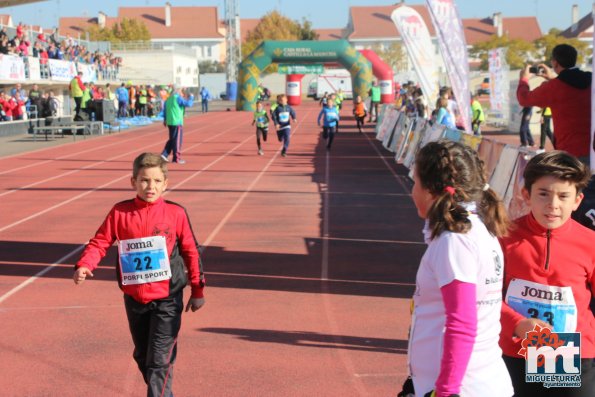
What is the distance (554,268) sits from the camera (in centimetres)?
343

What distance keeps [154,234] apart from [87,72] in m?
44.5

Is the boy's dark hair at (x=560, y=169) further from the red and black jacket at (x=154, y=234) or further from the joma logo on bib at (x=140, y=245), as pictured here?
the joma logo on bib at (x=140, y=245)

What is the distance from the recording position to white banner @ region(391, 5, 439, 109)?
2358 cm

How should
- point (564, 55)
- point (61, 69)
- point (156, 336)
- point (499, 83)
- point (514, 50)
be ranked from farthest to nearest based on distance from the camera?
point (514, 50), point (61, 69), point (499, 83), point (564, 55), point (156, 336)

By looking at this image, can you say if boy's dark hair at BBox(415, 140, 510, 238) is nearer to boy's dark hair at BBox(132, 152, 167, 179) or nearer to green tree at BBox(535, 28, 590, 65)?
boy's dark hair at BBox(132, 152, 167, 179)

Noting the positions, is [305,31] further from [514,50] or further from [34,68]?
[34,68]

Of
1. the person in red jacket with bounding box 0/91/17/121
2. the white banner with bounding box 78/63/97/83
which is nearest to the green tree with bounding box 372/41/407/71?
the white banner with bounding box 78/63/97/83

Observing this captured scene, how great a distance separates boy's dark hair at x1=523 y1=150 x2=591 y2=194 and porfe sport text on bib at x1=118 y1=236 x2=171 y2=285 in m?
2.18

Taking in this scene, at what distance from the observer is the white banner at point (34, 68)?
3725cm

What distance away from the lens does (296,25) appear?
417ft

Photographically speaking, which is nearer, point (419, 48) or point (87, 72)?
point (419, 48)

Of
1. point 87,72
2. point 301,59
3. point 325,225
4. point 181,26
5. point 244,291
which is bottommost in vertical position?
point 325,225

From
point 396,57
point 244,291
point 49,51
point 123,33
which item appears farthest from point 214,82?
point 244,291

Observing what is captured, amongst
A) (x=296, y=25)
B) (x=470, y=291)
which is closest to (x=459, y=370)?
(x=470, y=291)
